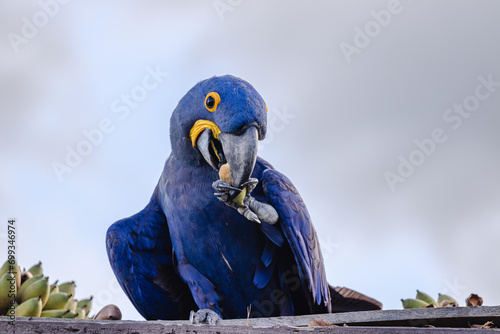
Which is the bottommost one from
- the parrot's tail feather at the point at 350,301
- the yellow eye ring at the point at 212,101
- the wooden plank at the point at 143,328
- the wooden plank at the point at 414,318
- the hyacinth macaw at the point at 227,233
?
the wooden plank at the point at 143,328

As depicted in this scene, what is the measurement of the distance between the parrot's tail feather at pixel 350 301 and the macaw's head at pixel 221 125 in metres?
1.75

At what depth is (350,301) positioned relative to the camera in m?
4.96

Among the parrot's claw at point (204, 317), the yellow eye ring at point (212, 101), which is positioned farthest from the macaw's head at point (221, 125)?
the parrot's claw at point (204, 317)

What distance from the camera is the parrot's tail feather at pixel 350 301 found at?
4.84 meters

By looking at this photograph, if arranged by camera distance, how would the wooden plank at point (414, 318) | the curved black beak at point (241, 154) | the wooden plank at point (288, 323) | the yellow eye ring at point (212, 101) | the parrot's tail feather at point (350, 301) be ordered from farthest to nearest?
the parrot's tail feather at point (350, 301)
the yellow eye ring at point (212, 101)
the curved black beak at point (241, 154)
the wooden plank at point (414, 318)
the wooden plank at point (288, 323)

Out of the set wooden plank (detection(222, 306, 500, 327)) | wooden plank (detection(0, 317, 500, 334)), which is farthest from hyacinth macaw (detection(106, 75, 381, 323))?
wooden plank (detection(0, 317, 500, 334))

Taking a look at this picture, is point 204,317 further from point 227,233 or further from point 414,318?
point 414,318

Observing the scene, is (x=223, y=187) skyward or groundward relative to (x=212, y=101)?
groundward

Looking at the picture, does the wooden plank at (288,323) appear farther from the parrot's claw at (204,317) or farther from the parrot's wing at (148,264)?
the parrot's wing at (148,264)

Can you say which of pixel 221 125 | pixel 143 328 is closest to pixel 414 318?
pixel 143 328

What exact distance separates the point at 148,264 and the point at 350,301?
6.22 ft

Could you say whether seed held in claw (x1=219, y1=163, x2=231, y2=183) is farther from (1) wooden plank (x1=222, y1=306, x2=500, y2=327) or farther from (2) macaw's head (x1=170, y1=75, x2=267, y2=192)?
(1) wooden plank (x1=222, y1=306, x2=500, y2=327)

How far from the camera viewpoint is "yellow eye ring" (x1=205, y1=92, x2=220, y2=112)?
406 centimetres

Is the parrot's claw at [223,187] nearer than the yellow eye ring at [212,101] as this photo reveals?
Yes
